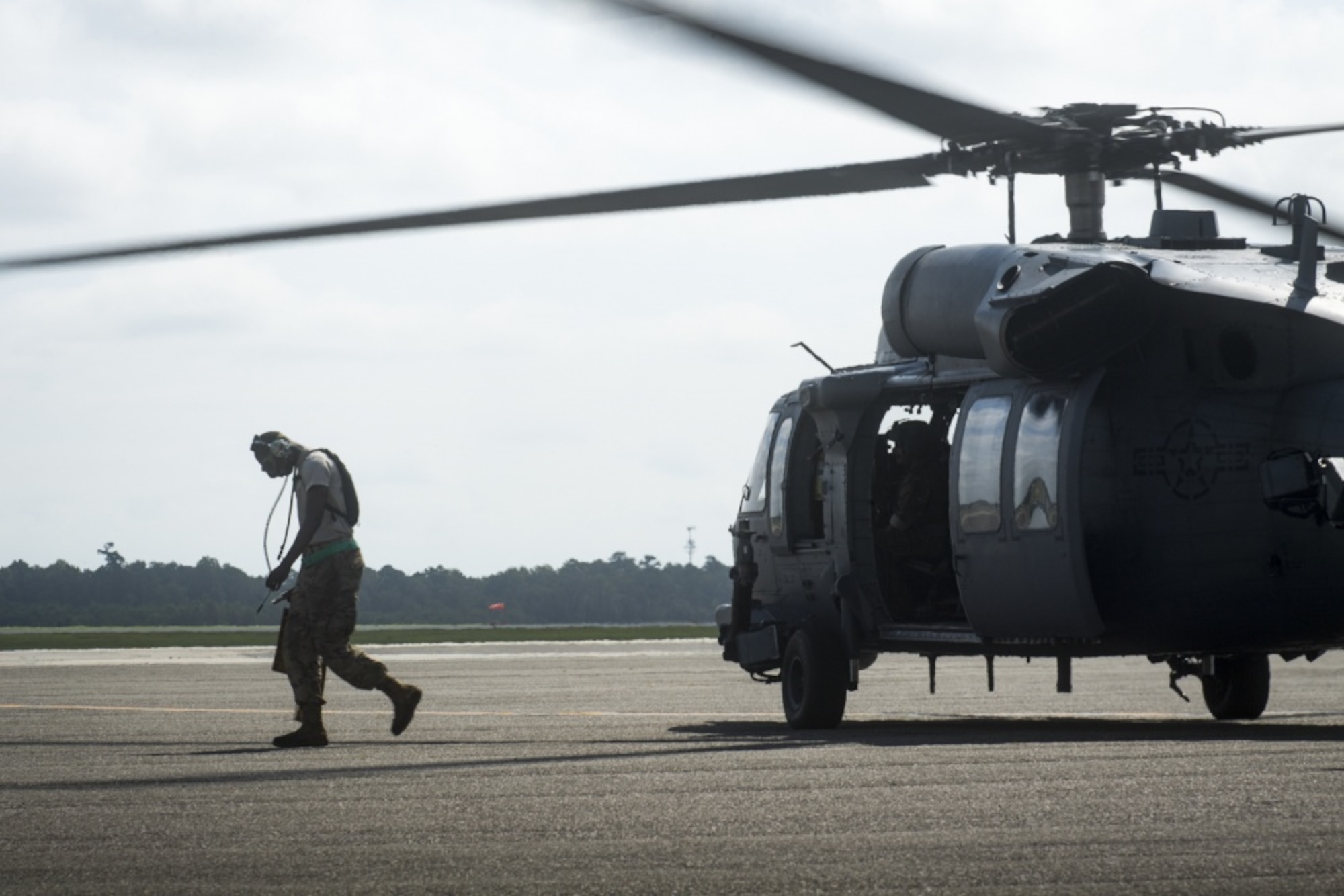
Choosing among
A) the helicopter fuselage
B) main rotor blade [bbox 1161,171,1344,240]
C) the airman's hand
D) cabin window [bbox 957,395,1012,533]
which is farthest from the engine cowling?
the airman's hand

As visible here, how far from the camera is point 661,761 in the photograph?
12336mm

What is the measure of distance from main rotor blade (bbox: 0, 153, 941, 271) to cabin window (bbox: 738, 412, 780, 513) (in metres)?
3.61

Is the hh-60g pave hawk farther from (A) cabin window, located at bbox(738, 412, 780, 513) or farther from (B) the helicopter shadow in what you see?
(A) cabin window, located at bbox(738, 412, 780, 513)

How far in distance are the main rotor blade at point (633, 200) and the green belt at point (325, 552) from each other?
8.80 ft

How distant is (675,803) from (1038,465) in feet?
18.9

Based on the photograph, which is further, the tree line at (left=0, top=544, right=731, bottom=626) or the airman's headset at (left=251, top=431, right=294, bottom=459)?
the tree line at (left=0, top=544, right=731, bottom=626)

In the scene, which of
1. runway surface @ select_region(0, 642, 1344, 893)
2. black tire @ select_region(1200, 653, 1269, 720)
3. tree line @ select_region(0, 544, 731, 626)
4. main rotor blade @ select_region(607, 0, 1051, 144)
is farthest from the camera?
tree line @ select_region(0, 544, 731, 626)

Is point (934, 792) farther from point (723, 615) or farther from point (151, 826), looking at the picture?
Result: point (723, 615)

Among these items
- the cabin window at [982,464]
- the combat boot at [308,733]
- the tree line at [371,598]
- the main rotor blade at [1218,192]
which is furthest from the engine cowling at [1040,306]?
the tree line at [371,598]

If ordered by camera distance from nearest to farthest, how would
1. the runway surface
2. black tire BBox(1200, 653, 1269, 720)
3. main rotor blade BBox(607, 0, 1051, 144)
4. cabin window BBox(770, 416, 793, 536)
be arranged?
the runway surface < main rotor blade BBox(607, 0, 1051, 144) < black tire BBox(1200, 653, 1269, 720) < cabin window BBox(770, 416, 793, 536)

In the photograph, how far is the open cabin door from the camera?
1447 cm

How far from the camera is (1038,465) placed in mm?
14797

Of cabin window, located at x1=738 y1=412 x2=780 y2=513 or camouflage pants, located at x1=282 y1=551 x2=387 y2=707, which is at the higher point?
cabin window, located at x1=738 y1=412 x2=780 y2=513

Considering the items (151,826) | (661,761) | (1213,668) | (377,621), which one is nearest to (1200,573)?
(1213,668)
